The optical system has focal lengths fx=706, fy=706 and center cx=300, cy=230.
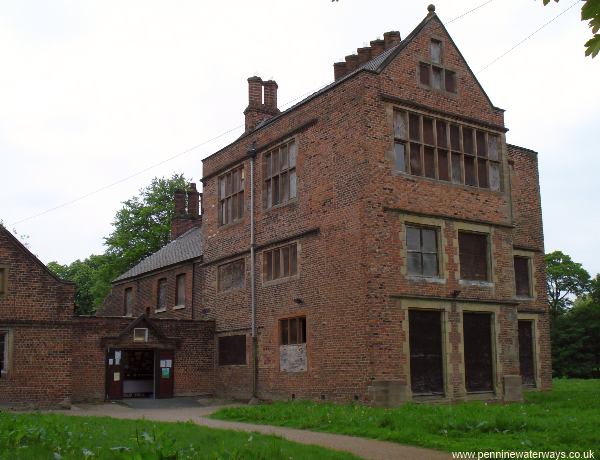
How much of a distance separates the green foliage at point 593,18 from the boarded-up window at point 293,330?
Answer: 18.5 m

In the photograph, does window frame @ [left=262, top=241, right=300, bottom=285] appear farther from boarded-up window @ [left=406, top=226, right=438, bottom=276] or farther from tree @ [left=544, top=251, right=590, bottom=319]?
tree @ [left=544, top=251, right=590, bottom=319]

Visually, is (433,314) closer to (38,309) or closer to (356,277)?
(356,277)

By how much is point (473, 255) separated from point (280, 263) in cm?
687

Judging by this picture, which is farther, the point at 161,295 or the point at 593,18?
the point at 161,295

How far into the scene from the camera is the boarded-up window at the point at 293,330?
79.9 feet

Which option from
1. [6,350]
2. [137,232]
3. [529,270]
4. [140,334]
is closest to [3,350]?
[6,350]

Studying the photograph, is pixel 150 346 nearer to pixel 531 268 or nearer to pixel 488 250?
pixel 488 250

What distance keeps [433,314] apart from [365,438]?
895cm

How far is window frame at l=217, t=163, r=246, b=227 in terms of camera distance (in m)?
29.0

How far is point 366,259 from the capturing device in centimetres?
2167

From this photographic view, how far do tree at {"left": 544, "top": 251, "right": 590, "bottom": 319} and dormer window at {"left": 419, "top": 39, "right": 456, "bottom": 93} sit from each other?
4812cm

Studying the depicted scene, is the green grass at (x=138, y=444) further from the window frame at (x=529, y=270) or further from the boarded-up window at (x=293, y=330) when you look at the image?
the window frame at (x=529, y=270)

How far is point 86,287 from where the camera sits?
72.1 metres

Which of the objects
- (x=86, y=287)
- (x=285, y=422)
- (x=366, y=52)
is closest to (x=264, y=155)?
(x=366, y=52)
